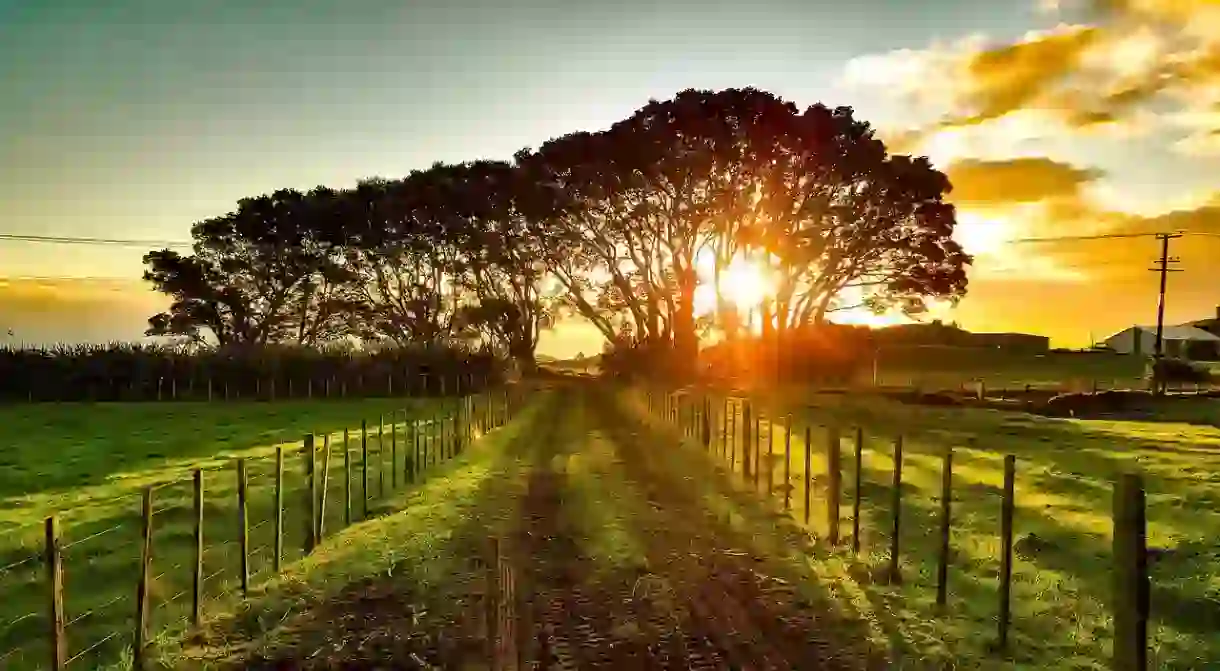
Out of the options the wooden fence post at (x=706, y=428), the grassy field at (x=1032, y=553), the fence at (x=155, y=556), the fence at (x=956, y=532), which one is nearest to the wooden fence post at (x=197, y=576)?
the fence at (x=155, y=556)

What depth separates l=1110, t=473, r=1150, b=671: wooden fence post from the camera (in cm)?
686

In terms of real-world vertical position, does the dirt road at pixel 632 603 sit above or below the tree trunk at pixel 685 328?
below

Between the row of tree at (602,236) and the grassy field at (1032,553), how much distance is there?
2326cm

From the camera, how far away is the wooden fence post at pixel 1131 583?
6.86m

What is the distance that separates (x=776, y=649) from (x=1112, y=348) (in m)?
122

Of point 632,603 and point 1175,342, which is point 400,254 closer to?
point 632,603

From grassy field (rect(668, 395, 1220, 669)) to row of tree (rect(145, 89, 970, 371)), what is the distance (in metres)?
23.3

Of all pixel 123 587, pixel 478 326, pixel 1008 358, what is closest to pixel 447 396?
pixel 478 326

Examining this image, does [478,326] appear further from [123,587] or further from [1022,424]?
[123,587]

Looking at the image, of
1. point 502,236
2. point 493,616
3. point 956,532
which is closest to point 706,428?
point 956,532

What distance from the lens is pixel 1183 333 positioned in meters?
108

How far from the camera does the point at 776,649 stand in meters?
8.27

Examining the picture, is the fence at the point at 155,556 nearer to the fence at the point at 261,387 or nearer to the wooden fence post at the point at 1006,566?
the wooden fence post at the point at 1006,566

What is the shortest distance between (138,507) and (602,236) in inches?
1489
